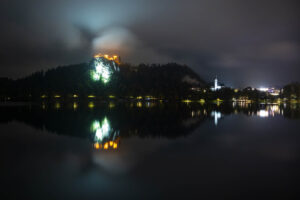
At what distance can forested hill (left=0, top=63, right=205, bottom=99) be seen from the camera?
293 ft

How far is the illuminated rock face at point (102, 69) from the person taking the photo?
11418cm

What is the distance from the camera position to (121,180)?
669 cm

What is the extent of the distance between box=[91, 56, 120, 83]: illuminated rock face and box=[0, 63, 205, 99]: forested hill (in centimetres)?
198

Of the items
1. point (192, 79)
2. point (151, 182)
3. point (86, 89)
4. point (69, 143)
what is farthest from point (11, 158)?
point (192, 79)

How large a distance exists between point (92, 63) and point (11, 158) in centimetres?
11820

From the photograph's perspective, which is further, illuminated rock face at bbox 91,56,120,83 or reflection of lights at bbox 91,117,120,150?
illuminated rock face at bbox 91,56,120,83

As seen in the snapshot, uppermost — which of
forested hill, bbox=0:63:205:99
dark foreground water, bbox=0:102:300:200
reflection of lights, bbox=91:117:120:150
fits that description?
forested hill, bbox=0:63:205:99

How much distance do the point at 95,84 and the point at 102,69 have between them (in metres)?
23.8

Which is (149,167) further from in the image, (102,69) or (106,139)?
(102,69)

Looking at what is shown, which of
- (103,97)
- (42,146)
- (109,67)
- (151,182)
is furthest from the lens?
(109,67)

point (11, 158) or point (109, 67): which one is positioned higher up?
point (109, 67)

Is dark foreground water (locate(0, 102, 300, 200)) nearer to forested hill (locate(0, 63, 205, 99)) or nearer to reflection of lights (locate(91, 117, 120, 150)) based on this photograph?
reflection of lights (locate(91, 117, 120, 150))

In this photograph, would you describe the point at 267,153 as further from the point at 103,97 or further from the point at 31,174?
the point at 103,97

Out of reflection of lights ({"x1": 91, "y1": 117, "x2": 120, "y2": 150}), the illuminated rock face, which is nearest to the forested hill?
the illuminated rock face
